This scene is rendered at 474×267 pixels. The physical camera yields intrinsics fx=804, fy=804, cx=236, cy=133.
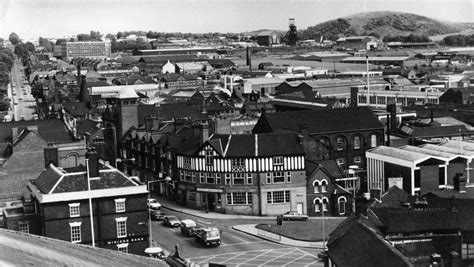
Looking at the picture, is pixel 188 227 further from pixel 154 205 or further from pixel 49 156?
pixel 49 156

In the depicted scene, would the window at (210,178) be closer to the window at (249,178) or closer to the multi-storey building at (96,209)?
the window at (249,178)

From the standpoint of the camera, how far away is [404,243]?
34656 millimetres

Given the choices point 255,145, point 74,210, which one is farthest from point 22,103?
point 74,210

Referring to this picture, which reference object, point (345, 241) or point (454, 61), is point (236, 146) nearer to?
point (345, 241)

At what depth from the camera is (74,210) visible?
43.7 metres

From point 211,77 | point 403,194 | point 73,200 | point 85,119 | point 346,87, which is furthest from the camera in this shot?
point 211,77

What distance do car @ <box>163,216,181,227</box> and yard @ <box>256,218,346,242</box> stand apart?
5738mm

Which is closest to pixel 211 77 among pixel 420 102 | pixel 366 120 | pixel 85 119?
pixel 420 102

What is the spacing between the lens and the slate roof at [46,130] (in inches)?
2547

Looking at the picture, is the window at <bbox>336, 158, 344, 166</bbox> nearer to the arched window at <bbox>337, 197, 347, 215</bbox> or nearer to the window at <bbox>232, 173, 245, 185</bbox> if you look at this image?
the arched window at <bbox>337, 197, 347, 215</bbox>

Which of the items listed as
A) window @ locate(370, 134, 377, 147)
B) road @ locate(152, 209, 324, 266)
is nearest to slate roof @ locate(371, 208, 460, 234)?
road @ locate(152, 209, 324, 266)

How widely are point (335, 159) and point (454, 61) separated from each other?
13141 cm

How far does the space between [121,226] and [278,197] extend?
20253 mm

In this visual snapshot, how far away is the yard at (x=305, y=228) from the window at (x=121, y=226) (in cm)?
1258
